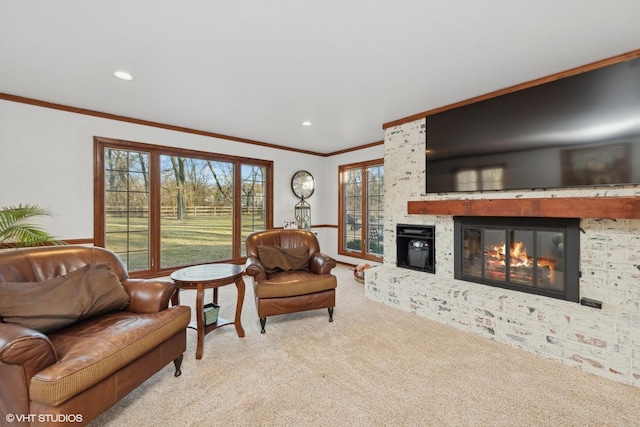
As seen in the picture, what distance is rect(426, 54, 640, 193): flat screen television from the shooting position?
228 cm

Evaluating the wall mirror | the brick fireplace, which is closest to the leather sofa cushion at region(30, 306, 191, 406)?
the brick fireplace

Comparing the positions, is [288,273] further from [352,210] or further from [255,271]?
[352,210]

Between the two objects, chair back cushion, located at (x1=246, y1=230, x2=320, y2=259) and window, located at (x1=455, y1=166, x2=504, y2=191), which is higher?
window, located at (x1=455, y1=166, x2=504, y2=191)

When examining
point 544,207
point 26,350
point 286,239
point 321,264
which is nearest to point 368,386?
point 321,264

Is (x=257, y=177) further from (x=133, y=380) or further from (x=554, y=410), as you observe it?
(x=554, y=410)

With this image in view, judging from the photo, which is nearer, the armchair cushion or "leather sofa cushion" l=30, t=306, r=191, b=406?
"leather sofa cushion" l=30, t=306, r=191, b=406

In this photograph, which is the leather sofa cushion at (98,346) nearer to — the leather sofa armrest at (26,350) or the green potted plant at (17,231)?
the leather sofa armrest at (26,350)

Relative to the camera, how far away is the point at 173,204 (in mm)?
4375

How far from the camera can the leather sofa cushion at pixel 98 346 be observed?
1.27 m

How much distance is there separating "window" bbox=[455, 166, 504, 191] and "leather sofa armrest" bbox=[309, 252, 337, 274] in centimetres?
175

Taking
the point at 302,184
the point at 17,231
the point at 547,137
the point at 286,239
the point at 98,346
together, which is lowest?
the point at 98,346

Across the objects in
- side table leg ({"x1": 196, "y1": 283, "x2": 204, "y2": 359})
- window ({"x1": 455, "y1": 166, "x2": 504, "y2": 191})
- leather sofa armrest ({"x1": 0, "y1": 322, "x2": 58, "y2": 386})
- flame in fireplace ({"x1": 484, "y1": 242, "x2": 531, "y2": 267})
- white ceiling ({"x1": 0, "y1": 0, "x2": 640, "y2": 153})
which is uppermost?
white ceiling ({"x1": 0, "y1": 0, "x2": 640, "y2": 153})

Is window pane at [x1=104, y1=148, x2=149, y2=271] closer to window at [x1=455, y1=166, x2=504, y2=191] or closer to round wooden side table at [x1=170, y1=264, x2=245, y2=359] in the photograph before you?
round wooden side table at [x1=170, y1=264, x2=245, y2=359]

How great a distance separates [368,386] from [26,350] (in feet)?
6.19
